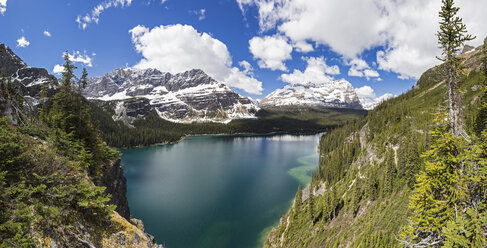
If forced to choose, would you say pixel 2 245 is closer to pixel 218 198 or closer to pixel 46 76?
pixel 218 198

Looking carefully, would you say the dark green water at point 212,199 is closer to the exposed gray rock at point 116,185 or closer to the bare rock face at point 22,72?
the exposed gray rock at point 116,185

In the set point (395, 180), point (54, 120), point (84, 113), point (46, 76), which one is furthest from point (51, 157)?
point (46, 76)

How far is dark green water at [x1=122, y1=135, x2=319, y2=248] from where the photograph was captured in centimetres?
3719

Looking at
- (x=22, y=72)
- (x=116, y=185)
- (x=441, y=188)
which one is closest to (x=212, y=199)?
(x=116, y=185)

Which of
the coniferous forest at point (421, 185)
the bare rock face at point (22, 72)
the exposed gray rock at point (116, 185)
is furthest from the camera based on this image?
the bare rock face at point (22, 72)

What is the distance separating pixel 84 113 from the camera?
69.4 ft

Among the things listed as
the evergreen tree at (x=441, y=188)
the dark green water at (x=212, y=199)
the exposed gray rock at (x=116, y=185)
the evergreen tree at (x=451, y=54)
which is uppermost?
the evergreen tree at (x=451, y=54)

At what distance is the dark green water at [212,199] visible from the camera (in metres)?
37.2

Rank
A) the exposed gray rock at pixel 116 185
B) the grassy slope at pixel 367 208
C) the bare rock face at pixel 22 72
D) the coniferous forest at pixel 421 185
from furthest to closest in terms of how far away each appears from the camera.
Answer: the bare rock face at pixel 22 72 < the grassy slope at pixel 367 208 < the exposed gray rock at pixel 116 185 < the coniferous forest at pixel 421 185

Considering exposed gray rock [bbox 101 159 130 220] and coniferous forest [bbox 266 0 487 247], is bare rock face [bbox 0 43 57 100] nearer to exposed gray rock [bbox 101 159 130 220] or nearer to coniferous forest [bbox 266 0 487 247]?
exposed gray rock [bbox 101 159 130 220]

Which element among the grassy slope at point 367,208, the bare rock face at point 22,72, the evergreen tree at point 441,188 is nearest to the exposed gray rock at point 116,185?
the grassy slope at point 367,208

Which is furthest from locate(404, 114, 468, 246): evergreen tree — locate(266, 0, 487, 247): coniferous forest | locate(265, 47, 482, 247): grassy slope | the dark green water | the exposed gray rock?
the dark green water

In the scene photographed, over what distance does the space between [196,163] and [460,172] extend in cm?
9358

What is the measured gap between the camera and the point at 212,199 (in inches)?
2036
